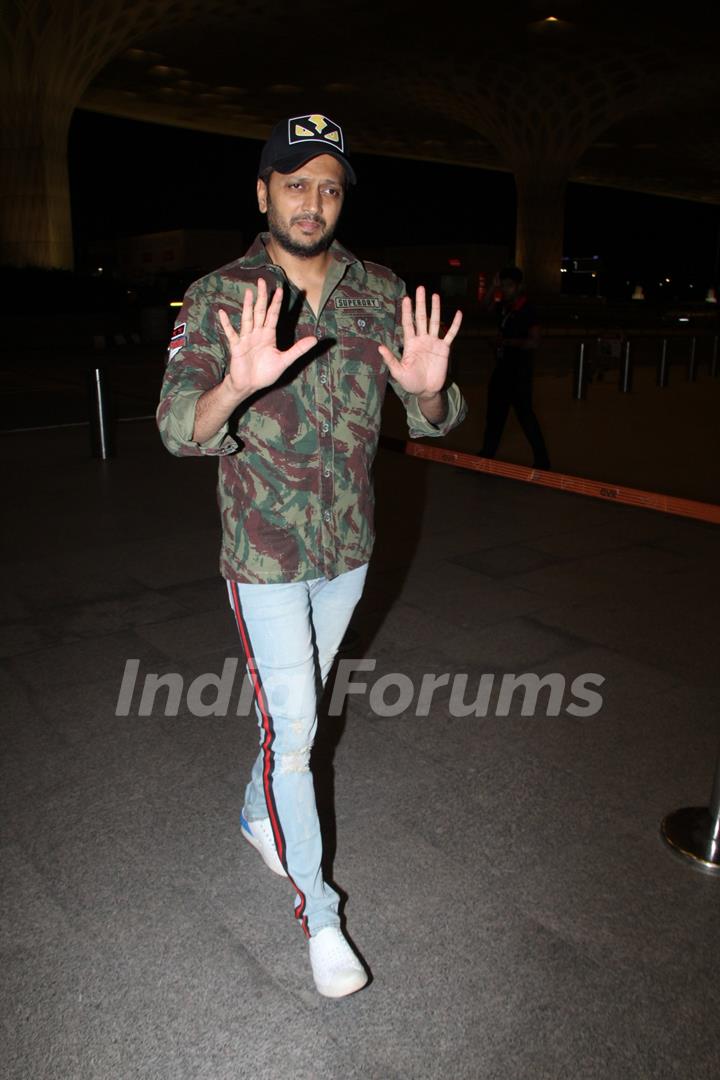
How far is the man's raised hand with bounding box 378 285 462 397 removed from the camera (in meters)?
2.60

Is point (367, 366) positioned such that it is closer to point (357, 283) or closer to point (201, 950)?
point (357, 283)

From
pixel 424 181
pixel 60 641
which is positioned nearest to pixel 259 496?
pixel 60 641

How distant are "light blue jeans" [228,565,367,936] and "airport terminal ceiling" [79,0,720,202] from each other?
3131 centimetres

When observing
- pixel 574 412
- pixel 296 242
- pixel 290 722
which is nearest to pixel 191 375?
pixel 296 242

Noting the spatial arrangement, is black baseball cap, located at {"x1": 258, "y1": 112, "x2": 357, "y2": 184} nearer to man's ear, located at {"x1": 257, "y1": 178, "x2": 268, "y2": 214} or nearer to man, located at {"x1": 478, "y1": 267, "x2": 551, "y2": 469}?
man's ear, located at {"x1": 257, "y1": 178, "x2": 268, "y2": 214}

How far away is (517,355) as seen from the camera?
29.2ft

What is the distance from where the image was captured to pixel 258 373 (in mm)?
2164

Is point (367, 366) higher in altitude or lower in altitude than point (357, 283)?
lower

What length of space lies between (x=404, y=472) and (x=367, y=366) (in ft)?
22.5

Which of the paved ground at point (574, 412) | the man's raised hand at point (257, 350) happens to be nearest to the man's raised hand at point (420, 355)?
the man's raised hand at point (257, 350)

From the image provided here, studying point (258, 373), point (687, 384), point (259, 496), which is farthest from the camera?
point (687, 384)

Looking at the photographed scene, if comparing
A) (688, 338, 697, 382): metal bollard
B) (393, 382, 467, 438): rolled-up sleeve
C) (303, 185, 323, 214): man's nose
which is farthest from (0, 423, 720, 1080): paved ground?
(688, 338, 697, 382): metal bollard

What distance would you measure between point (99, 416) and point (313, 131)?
780 centimetres

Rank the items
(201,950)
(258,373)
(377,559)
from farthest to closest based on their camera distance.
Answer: (377,559) → (201,950) → (258,373)
